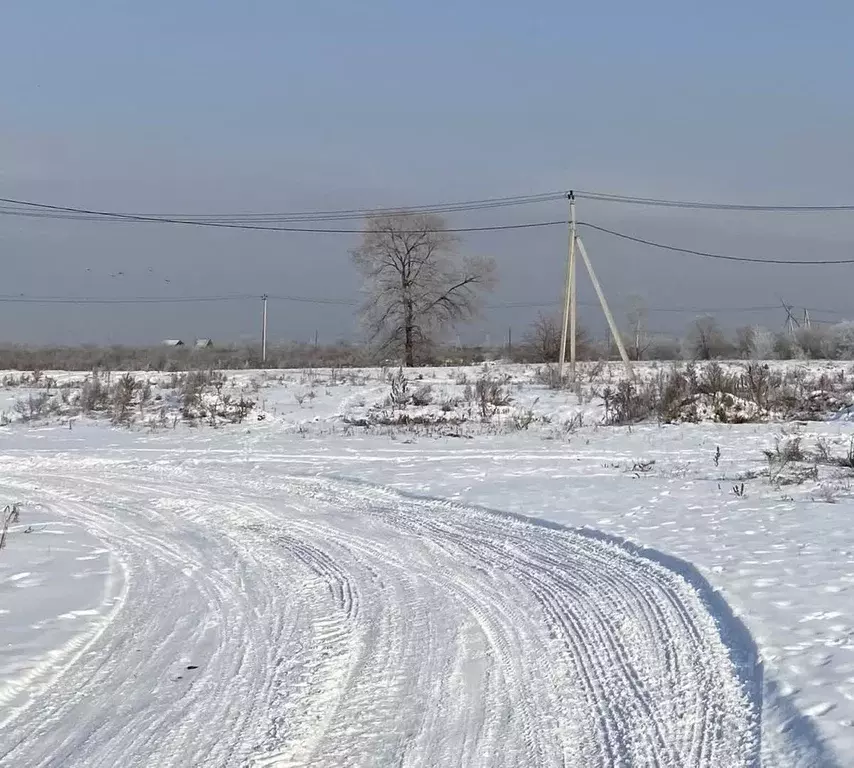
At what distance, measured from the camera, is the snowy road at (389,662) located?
389 cm

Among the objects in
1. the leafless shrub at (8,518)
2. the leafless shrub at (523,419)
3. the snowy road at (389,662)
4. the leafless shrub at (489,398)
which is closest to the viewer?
the snowy road at (389,662)

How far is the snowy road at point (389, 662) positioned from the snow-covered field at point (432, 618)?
19mm

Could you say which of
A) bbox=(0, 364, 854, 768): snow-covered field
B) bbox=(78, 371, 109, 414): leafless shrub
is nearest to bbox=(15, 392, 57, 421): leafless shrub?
bbox=(78, 371, 109, 414): leafless shrub

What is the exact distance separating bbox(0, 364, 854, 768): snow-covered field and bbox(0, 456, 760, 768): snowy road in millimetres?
19

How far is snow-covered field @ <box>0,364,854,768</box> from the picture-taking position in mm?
3969

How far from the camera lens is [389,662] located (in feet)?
16.3

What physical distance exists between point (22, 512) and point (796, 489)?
9.09 metres

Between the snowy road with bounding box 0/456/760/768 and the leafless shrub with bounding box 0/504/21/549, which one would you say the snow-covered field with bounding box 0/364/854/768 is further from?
the leafless shrub with bounding box 0/504/21/549

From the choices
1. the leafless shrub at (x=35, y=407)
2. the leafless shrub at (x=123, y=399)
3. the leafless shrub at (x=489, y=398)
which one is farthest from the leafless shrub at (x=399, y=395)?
the leafless shrub at (x=35, y=407)

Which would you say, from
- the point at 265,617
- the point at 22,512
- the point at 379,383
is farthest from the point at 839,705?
the point at 379,383

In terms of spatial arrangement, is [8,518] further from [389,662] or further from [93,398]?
[93,398]

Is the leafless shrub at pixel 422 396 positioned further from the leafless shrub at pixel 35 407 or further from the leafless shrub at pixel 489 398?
the leafless shrub at pixel 35 407

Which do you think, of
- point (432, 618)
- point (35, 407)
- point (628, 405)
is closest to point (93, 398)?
point (35, 407)

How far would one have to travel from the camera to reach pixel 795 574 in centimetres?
670
